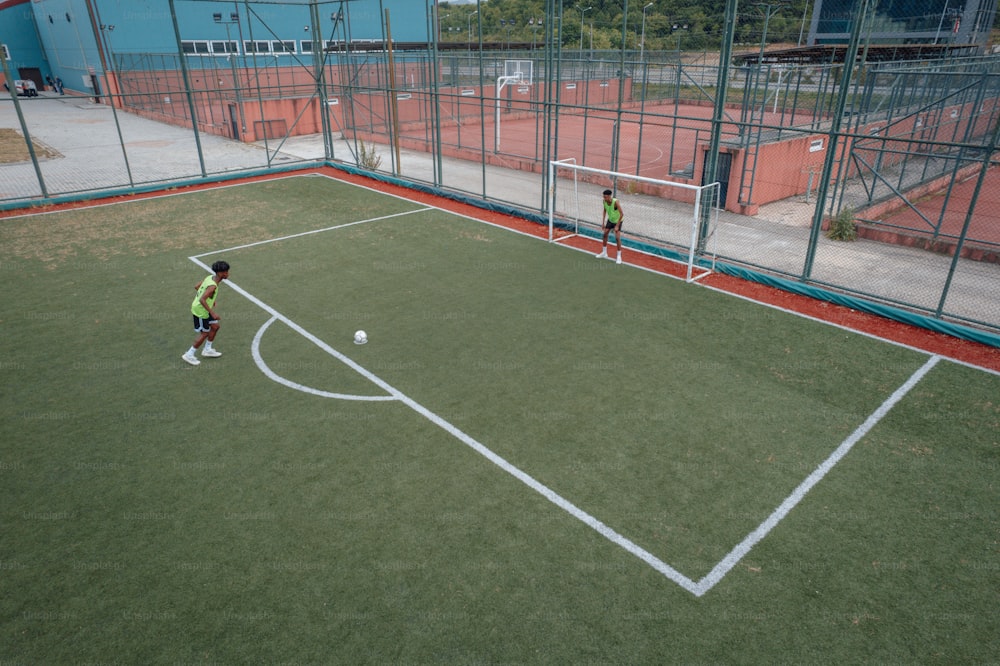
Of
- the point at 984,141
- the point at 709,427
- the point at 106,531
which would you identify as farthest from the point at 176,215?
the point at 984,141

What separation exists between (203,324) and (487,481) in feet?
17.4

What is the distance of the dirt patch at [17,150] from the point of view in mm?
27141

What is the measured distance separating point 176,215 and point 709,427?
16.7m

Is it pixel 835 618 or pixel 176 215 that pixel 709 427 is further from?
pixel 176 215

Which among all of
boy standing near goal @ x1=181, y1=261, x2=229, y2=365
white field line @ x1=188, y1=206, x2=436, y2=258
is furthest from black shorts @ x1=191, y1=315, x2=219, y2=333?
white field line @ x1=188, y1=206, x2=436, y2=258

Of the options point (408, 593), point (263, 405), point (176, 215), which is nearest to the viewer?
point (408, 593)

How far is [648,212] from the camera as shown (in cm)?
1859

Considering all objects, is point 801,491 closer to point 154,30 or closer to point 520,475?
point 520,475

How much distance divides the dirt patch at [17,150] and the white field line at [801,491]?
30.0m

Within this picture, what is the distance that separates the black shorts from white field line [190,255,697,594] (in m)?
1.56

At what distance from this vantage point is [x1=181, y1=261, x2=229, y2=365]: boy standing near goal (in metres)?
8.81

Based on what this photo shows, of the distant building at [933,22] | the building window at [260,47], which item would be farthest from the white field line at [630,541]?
the building window at [260,47]

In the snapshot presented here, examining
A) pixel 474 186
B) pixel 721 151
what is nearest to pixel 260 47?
pixel 474 186

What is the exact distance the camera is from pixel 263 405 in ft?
27.7
